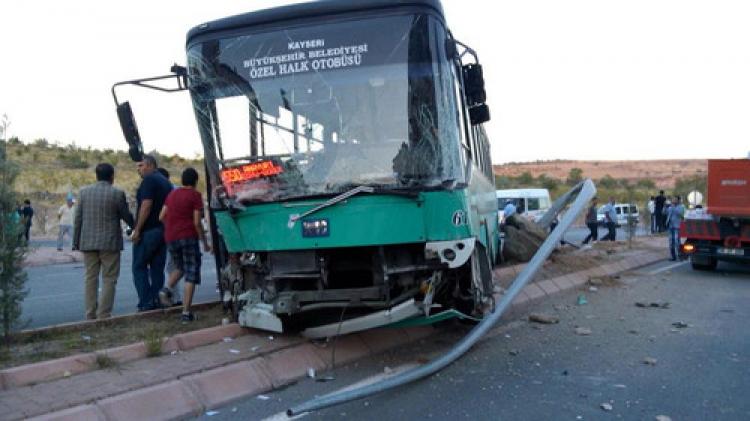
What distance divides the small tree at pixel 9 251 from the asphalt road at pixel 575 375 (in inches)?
96.0

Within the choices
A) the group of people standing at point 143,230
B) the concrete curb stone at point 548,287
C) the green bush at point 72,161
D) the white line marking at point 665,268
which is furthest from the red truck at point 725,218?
the green bush at point 72,161

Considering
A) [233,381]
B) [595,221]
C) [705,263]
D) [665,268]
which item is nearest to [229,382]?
[233,381]

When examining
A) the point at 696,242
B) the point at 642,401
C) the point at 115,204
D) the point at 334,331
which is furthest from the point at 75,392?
the point at 696,242

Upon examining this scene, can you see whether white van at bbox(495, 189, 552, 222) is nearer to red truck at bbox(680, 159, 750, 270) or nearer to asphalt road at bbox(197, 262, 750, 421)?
red truck at bbox(680, 159, 750, 270)

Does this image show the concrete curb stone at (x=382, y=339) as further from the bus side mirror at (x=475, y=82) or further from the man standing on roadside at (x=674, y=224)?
the man standing on roadside at (x=674, y=224)

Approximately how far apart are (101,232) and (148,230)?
23.6 inches

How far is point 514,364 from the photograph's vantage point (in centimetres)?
636

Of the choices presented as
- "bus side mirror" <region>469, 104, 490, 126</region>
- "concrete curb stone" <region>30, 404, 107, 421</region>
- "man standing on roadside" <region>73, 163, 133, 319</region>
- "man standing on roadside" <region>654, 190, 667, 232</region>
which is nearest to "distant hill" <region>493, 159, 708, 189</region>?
"man standing on roadside" <region>654, 190, 667, 232</region>

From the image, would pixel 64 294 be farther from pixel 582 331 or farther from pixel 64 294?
pixel 582 331

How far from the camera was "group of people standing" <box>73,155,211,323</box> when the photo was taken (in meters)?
7.54

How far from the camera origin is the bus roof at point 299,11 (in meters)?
6.01

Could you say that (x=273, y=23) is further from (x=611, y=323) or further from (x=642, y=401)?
(x=611, y=323)

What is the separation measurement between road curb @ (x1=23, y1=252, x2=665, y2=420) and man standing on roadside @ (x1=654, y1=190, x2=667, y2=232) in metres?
25.1

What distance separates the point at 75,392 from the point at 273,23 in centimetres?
358
